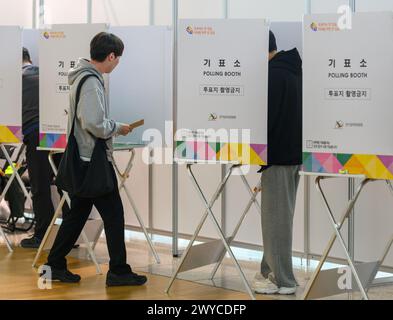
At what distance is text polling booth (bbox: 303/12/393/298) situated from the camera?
4.34m

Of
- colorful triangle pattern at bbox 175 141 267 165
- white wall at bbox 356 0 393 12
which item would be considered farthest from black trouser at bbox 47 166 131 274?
white wall at bbox 356 0 393 12

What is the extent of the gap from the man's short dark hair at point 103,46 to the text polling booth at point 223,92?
50 centimetres

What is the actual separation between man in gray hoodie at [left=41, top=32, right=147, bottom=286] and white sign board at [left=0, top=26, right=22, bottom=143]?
1.18m

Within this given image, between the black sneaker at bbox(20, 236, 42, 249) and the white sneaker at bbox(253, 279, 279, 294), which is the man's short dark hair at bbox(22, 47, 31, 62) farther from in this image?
the white sneaker at bbox(253, 279, 279, 294)

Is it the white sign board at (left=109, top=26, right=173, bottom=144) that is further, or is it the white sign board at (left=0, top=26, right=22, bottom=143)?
the white sign board at (left=0, top=26, right=22, bottom=143)

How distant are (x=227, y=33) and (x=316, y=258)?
1976 mm

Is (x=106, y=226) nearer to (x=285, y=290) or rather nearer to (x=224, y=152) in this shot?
(x=224, y=152)

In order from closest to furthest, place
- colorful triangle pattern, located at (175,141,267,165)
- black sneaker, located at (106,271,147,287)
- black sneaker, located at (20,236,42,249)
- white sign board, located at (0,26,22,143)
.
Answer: colorful triangle pattern, located at (175,141,267,165), black sneaker, located at (106,271,147,287), white sign board, located at (0,26,22,143), black sneaker, located at (20,236,42,249)

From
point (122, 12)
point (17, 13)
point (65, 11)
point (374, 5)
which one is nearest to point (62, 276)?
point (374, 5)

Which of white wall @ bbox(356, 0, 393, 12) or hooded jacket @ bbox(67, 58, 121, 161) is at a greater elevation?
white wall @ bbox(356, 0, 393, 12)

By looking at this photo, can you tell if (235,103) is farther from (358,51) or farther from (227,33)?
(358,51)

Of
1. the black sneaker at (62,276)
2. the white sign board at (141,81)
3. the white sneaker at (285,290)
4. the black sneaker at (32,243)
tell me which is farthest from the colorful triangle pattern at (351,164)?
the black sneaker at (32,243)

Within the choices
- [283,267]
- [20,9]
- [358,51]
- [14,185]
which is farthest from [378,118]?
[20,9]

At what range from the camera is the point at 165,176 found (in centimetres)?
723
